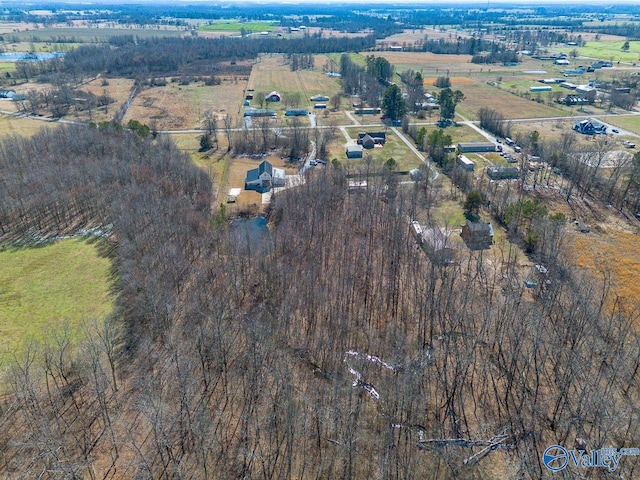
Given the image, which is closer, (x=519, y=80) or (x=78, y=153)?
(x=78, y=153)

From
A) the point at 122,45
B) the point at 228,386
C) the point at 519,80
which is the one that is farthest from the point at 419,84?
the point at 122,45

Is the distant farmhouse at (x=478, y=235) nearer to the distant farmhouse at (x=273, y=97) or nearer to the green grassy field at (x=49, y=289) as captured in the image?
the green grassy field at (x=49, y=289)

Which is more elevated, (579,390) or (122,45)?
(122,45)

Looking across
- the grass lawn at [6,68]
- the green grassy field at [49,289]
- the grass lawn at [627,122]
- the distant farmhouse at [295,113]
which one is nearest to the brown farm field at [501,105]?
the grass lawn at [627,122]

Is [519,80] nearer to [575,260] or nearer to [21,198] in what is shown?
[575,260]

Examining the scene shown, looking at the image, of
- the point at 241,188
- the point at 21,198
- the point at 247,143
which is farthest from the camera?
the point at 247,143

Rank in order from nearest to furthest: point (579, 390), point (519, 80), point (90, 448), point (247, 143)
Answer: point (90, 448)
point (579, 390)
point (247, 143)
point (519, 80)
